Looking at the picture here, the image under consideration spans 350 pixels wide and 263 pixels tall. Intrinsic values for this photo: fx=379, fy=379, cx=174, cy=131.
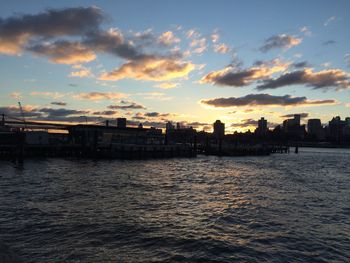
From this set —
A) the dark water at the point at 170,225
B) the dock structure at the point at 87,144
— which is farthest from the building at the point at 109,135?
the dark water at the point at 170,225

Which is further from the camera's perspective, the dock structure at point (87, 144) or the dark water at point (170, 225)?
the dock structure at point (87, 144)

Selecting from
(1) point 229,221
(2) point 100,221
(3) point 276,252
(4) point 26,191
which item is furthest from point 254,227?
(4) point 26,191

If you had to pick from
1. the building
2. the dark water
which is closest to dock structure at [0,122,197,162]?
the building

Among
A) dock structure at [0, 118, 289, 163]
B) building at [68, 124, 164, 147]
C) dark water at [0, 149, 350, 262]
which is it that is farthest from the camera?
building at [68, 124, 164, 147]

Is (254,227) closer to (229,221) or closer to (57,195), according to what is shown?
(229,221)

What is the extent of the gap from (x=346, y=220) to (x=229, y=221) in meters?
8.39

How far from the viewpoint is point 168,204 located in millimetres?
30219

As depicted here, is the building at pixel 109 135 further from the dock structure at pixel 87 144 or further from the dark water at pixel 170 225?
the dark water at pixel 170 225

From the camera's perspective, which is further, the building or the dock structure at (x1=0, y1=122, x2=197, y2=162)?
the building

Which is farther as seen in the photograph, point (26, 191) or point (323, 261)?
point (26, 191)

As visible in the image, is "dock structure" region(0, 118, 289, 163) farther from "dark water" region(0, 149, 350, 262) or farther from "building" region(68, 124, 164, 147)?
"dark water" region(0, 149, 350, 262)

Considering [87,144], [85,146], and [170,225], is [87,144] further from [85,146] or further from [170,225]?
[170,225]

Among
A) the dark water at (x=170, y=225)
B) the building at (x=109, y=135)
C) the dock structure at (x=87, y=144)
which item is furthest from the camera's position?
the building at (x=109, y=135)

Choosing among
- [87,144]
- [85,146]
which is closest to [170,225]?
[85,146]
